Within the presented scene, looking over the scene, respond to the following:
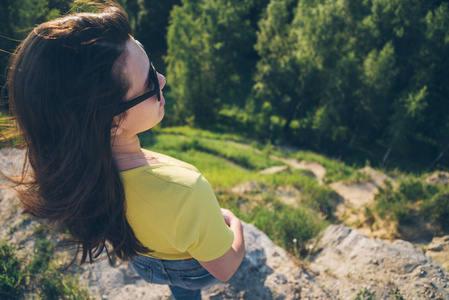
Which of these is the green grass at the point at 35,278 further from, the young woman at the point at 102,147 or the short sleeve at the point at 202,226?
the short sleeve at the point at 202,226

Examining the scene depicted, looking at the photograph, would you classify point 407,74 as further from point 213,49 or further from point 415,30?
point 213,49

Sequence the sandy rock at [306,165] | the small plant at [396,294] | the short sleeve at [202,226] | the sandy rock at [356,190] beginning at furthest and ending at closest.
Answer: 1. the sandy rock at [306,165]
2. the sandy rock at [356,190]
3. the small plant at [396,294]
4. the short sleeve at [202,226]

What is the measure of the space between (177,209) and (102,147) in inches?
15.3

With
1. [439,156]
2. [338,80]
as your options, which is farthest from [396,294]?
[439,156]

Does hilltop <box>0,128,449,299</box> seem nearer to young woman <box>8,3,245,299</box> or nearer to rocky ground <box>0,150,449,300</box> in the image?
rocky ground <box>0,150,449,300</box>

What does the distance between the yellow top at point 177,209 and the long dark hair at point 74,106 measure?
85 millimetres

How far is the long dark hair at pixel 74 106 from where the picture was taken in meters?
1.02

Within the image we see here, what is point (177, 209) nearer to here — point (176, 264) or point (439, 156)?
point (176, 264)

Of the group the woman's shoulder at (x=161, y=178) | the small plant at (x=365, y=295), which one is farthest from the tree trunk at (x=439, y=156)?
the woman's shoulder at (x=161, y=178)

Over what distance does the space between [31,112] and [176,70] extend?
69.3 ft

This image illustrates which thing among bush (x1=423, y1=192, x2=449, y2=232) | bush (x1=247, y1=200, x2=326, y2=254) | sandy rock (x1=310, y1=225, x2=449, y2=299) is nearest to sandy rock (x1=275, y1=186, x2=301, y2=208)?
bush (x1=423, y1=192, x2=449, y2=232)

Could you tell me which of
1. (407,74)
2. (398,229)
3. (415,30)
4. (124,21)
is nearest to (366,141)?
(407,74)

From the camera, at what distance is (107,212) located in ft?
4.10

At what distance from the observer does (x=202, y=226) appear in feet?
3.80
